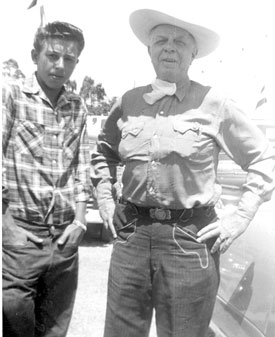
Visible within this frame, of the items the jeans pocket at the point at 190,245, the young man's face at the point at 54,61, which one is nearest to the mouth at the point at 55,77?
the young man's face at the point at 54,61

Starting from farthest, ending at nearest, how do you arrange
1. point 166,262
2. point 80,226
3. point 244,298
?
1. point 244,298
2. point 80,226
3. point 166,262

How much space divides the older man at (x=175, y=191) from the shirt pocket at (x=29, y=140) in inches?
11.8

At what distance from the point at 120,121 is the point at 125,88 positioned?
0.53 feet

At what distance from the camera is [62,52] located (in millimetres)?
1822

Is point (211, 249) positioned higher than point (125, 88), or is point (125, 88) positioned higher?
point (125, 88)

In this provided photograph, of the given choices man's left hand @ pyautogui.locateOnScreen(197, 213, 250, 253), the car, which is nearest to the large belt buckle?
man's left hand @ pyautogui.locateOnScreen(197, 213, 250, 253)

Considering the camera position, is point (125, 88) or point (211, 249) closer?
point (211, 249)

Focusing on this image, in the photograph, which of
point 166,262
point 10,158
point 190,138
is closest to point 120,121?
point 190,138

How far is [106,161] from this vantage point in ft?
6.75

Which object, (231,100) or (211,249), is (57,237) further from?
(231,100)

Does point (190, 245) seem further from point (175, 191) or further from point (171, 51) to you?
point (171, 51)

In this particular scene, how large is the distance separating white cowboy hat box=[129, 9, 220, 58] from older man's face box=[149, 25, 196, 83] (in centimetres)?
2

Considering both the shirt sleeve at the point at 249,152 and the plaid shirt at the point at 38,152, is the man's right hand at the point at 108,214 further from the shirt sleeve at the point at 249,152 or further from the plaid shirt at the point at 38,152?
the shirt sleeve at the point at 249,152

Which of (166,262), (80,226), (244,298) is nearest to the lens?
(166,262)
